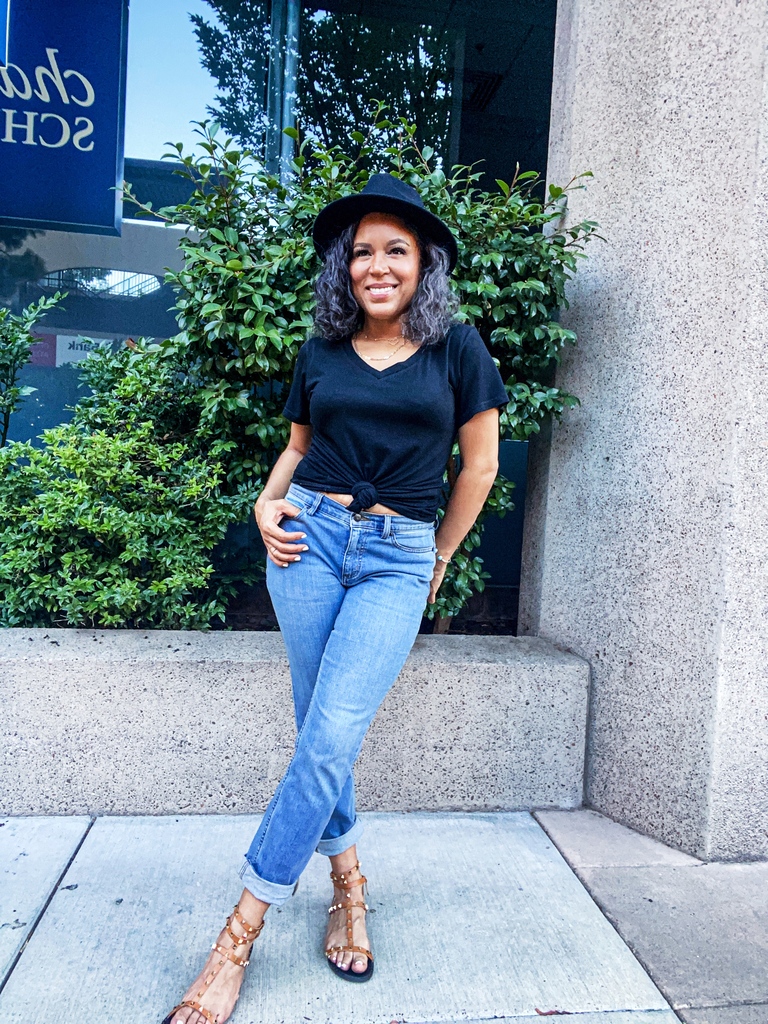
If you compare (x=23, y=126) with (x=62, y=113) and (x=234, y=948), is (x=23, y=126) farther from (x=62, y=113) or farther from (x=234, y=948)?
(x=234, y=948)

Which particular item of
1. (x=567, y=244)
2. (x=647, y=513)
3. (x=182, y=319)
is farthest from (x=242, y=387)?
(x=647, y=513)

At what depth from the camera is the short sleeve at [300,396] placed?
7.41 feet

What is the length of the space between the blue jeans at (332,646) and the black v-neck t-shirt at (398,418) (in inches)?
2.7

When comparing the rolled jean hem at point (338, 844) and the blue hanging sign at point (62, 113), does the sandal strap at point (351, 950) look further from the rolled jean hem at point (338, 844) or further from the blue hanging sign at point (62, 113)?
the blue hanging sign at point (62, 113)

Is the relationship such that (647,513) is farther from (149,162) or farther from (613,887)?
(149,162)

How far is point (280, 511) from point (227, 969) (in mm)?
1170

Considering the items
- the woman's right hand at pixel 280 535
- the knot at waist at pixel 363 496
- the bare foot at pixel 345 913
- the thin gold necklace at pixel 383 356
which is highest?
the thin gold necklace at pixel 383 356

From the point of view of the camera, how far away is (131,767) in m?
2.92

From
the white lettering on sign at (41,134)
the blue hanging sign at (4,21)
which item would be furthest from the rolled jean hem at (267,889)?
the blue hanging sign at (4,21)

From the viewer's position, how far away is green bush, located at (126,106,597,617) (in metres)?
2.96

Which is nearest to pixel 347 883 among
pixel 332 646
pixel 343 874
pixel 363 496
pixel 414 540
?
pixel 343 874

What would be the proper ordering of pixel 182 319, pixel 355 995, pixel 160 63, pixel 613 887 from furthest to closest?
pixel 160 63
pixel 182 319
pixel 613 887
pixel 355 995

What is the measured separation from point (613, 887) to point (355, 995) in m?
0.99

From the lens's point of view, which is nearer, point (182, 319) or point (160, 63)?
point (182, 319)
